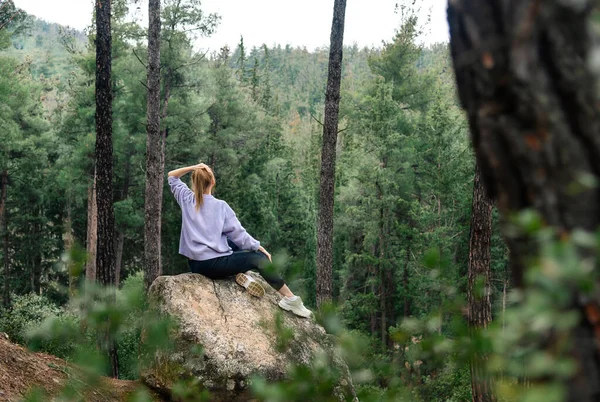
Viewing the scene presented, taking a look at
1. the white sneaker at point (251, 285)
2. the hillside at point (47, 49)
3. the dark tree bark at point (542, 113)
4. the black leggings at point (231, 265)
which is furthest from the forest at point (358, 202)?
the white sneaker at point (251, 285)

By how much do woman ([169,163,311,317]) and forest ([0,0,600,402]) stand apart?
2.41 ft

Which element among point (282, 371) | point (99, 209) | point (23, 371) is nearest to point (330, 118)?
point (99, 209)

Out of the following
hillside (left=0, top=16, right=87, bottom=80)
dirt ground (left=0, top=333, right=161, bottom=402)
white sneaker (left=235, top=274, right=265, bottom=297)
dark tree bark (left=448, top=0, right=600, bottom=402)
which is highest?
hillside (left=0, top=16, right=87, bottom=80)

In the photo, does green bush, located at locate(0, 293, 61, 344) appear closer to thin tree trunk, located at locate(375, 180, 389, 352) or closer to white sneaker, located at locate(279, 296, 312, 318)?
white sneaker, located at locate(279, 296, 312, 318)

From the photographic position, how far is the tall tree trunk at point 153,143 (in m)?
10.3

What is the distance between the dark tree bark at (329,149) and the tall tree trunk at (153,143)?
9.34 ft

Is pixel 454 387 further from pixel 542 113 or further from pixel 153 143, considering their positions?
pixel 542 113

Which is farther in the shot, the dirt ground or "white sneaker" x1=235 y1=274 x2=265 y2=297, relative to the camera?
"white sneaker" x1=235 y1=274 x2=265 y2=297

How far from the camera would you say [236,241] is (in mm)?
6445

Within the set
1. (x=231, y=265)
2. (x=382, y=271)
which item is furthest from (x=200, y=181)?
(x=382, y=271)

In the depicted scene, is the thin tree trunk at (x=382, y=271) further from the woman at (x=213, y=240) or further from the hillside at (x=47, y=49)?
the woman at (x=213, y=240)

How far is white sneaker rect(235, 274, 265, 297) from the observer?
6.51 m

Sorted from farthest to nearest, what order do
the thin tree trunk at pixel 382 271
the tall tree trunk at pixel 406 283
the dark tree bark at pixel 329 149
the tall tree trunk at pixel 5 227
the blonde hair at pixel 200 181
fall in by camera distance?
the tall tree trunk at pixel 5 227
the tall tree trunk at pixel 406 283
the thin tree trunk at pixel 382 271
the dark tree bark at pixel 329 149
the blonde hair at pixel 200 181

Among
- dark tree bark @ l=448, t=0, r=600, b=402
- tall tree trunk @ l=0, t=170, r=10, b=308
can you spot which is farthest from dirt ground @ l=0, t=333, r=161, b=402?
tall tree trunk @ l=0, t=170, r=10, b=308
